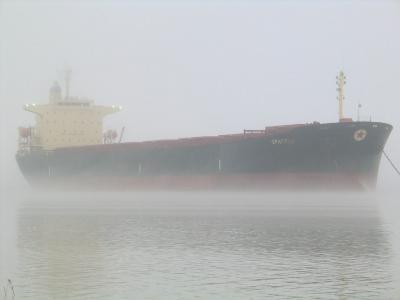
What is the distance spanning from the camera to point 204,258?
12805 millimetres

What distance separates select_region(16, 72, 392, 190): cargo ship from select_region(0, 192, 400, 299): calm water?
37.6 feet

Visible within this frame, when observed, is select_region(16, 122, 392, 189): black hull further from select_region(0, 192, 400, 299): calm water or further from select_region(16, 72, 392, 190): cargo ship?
select_region(0, 192, 400, 299): calm water

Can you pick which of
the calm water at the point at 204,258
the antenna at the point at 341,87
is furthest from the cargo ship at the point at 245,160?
the calm water at the point at 204,258

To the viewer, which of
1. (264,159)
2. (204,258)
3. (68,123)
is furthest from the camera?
(68,123)

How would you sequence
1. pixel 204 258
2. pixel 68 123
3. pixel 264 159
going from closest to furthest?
pixel 204 258 < pixel 264 159 < pixel 68 123

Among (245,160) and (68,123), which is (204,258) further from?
(68,123)

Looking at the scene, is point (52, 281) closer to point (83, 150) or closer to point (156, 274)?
point (156, 274)

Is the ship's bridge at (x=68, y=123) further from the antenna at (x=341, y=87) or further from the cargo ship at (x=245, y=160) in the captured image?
the antenna at (x=341, y=87)

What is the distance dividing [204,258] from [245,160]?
2209cm

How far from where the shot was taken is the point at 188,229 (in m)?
18.7

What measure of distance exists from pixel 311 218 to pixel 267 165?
39.0 feet

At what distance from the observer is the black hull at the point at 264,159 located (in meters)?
33.1

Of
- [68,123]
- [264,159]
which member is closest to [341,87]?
[264,159]

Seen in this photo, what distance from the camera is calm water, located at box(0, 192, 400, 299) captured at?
32.6 feet
